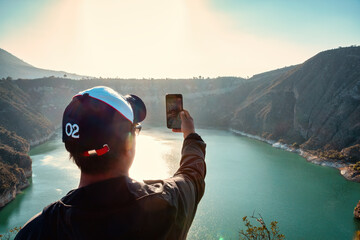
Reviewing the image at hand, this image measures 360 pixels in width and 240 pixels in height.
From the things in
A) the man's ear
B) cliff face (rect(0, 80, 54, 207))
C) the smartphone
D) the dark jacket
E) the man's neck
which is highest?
the smartphone

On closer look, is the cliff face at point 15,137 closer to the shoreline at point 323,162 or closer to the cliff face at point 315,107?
the shoreline at point 323,162

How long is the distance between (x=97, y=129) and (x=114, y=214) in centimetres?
46

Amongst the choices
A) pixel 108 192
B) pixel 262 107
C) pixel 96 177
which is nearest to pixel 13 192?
pixel 96 177

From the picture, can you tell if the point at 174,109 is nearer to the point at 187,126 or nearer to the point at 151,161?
the point at 187,126

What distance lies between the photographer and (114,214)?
1131 mm

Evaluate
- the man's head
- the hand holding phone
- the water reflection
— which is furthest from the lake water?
the man's head

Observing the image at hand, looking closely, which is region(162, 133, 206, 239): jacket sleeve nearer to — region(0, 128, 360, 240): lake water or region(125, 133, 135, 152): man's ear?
region(125, 133, 135, 152): man's ear

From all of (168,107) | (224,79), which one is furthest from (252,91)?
(168,107)

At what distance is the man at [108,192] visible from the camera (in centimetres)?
113

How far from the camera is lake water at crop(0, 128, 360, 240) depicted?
68.9 ft

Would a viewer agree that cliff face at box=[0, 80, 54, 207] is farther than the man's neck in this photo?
Yes

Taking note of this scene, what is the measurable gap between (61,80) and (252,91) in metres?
76.2

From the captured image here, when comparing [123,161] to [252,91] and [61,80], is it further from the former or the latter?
[61,80]

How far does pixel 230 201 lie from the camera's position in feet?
84.0
